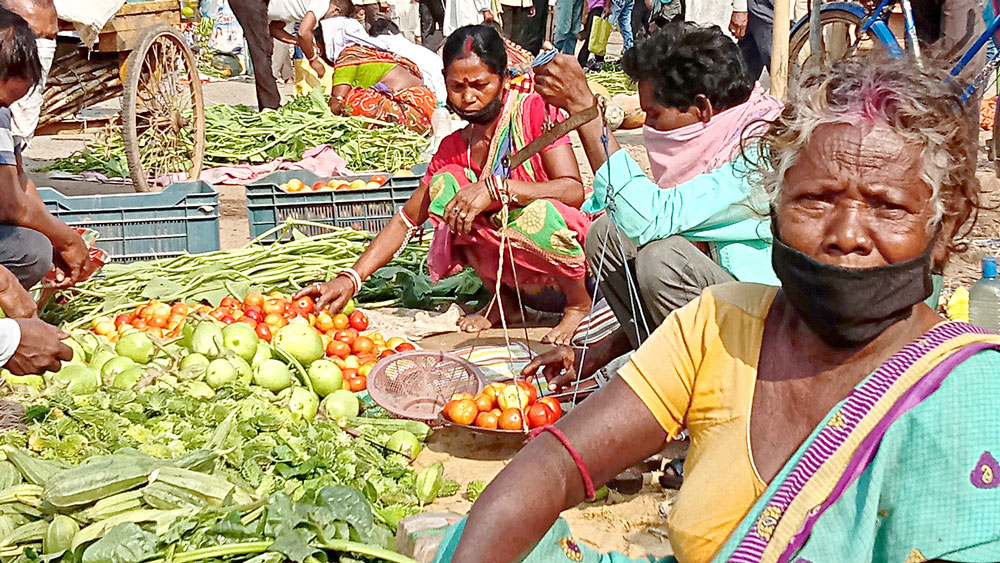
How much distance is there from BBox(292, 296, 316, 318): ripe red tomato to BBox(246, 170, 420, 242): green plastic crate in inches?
45.0

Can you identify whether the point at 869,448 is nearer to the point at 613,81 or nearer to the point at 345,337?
the point at 345,337

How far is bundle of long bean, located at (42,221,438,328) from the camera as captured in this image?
14.5 ft

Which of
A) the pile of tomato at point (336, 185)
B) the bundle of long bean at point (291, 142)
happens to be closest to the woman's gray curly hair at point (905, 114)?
the pile of tomato at point (336, 185)

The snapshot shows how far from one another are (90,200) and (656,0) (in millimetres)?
6240

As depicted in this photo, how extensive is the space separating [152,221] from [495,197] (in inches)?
77.0

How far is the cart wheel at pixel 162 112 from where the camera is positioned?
6301mm

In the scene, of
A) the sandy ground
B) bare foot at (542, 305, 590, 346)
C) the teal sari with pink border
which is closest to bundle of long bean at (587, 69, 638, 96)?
the sandy ground

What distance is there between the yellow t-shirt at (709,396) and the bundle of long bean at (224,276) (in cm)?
319

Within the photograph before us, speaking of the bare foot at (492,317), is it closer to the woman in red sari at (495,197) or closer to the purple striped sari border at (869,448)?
the woman in red sari at (495,197)

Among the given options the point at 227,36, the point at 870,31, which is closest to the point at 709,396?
the point at 870,31

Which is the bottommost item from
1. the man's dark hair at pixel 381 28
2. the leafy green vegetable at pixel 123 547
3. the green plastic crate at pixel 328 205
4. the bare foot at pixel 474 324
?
the bare foot at pixel 474 324

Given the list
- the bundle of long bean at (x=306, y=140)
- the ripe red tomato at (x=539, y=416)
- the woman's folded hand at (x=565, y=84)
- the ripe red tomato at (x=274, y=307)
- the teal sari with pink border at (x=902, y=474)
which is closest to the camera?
the teal sari with pink border at (x=902, y=474)

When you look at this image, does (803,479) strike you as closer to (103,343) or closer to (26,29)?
(103,343)

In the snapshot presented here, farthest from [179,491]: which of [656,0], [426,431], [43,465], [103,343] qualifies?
[656,0]
